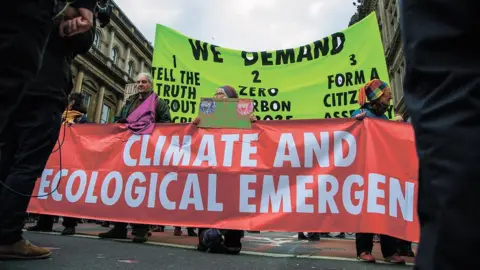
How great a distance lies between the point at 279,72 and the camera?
528 cm

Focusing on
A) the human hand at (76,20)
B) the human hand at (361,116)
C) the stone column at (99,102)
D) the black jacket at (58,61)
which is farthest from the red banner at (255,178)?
the stone column at (99,102)

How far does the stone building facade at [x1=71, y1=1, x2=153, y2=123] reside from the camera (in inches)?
1136

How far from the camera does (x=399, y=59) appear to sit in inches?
851

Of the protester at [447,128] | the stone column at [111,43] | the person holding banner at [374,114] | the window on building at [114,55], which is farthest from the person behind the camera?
the window on building at [114,55]

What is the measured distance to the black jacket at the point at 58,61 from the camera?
2.06 m

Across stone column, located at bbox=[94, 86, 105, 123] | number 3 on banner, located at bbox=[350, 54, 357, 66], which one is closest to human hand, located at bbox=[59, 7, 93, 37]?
number 3 on banner, located at bbox=[350, 54, 357, 66]

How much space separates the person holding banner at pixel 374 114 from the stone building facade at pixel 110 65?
2733 centimetres

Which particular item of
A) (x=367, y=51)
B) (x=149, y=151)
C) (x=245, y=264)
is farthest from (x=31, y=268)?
(x=367, y=51)

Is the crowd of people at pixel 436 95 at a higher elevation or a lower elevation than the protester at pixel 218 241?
higher

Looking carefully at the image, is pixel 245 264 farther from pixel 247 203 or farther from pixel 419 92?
pixel 419 92

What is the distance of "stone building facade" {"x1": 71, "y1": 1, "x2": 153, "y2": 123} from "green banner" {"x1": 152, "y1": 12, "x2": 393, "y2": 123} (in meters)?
24.5

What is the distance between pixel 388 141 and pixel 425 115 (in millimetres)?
2664

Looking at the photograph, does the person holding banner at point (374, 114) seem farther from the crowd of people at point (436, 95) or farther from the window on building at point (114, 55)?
the window on building at point (114, 55)

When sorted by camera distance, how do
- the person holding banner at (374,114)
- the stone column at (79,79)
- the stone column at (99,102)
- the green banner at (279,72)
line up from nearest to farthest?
1. the person holding banner at (374,114)
2. the green banner at (279,72)
3. the stone column at (79,79)
4. the stone column at (99,102)
